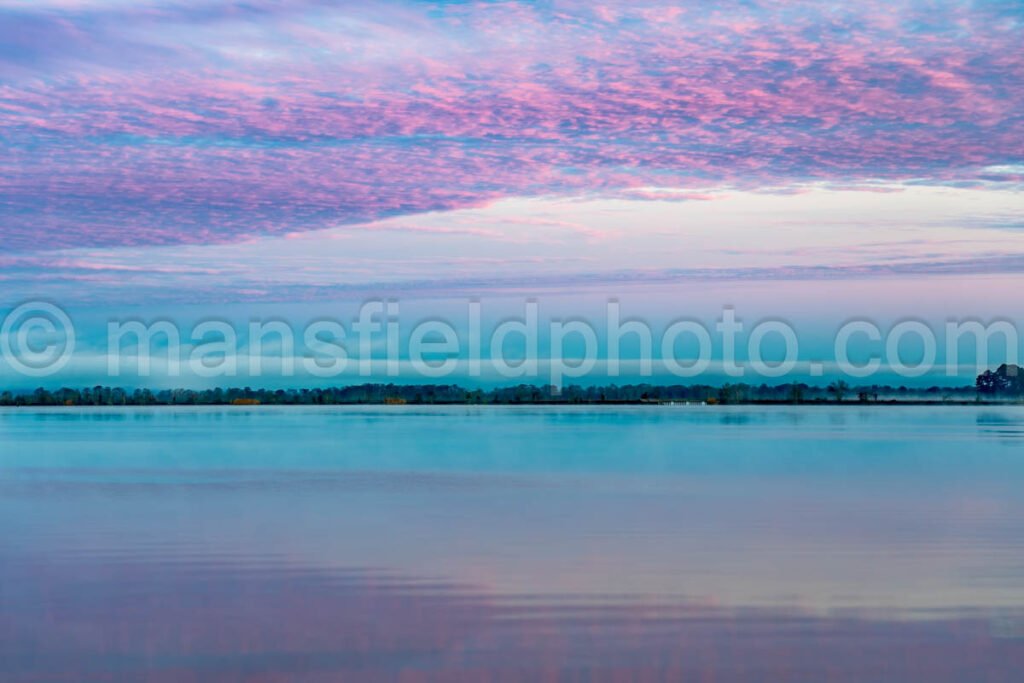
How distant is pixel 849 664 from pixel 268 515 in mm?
12361

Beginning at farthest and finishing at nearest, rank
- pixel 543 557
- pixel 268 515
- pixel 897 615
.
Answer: pixel 268 515 < pixel 543 557 < pixel 897 615

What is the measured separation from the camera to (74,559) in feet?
49.2

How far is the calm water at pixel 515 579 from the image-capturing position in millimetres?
9430

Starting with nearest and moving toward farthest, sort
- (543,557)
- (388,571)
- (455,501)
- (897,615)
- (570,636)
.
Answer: (570,636)
(897,615)
(388,571)
(543,557)
(455,501)

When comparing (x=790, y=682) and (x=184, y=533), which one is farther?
(x=184, y=533)

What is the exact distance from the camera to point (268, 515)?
19688mm

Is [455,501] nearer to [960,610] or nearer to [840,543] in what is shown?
[840,543]

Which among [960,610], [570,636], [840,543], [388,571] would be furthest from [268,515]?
[960,610]

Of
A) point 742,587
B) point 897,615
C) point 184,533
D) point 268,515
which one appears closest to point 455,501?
point 268,515

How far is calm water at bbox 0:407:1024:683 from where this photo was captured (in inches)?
371

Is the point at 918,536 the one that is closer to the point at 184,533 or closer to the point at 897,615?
the point at 897,615

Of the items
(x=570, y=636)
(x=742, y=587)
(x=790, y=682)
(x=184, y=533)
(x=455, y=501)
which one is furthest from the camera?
(x=455, y=501)

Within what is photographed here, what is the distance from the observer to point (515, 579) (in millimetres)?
13195

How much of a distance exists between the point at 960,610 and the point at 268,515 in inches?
464
